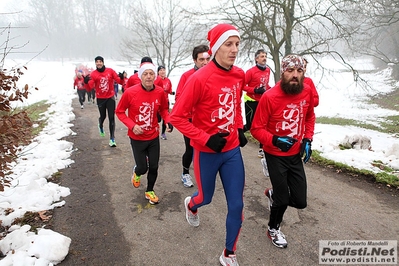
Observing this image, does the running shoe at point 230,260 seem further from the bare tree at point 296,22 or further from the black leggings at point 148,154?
the bare tree at point 296,22

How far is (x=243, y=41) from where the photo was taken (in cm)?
1334

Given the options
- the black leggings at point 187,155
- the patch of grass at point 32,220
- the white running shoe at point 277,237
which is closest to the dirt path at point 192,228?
the white running shoe at point 277,237

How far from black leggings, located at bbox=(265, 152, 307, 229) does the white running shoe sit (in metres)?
0.22

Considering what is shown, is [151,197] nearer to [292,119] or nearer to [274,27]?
[292,119]

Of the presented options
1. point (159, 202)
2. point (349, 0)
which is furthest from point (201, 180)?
point (349, 0)

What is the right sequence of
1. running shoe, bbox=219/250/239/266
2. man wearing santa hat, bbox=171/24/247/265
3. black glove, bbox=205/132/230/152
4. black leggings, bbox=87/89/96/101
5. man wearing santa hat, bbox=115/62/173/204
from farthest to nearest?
1. black leggings, bbox=87/89/96/101
2. man wearing santa hat, bbox=115/62/173/204
3. running shoe, bbox=219/250/239/266
4. man wearing santa hat, bbox=171/24/247/265
5. black glove, bbox=205/132/230/152

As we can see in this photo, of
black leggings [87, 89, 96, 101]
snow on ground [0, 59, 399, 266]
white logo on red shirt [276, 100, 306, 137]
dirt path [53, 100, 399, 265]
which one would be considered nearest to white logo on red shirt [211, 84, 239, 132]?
white logo on red shirt [276, 100, 306, 137]

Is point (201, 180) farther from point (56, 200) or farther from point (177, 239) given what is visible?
point (56, 200)

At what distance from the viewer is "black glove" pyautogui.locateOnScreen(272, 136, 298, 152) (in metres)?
2.94

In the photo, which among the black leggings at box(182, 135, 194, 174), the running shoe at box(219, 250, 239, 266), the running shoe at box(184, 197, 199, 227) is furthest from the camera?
the black leggings at box(182, 135, 194, 174)

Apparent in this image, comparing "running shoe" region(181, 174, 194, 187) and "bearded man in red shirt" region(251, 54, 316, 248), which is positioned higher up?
"bearded man in red shirt" region(251, 54, 316, 248)

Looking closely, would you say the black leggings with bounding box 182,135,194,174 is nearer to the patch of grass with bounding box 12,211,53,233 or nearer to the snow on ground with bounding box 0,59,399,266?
the snow on ground with bounding box 0,59,399,266

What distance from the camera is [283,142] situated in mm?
2936

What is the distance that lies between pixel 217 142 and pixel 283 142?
2.62 feet
